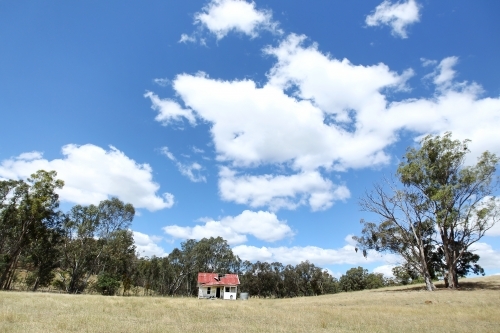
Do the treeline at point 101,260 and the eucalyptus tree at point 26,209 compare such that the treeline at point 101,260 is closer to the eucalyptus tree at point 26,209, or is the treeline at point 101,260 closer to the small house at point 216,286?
the eucalyptus tree at point 26,209

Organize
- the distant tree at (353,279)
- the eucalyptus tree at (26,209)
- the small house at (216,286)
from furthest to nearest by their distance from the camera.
Answer: the distant tree at (353,279), the small house at (216,286), the eucalyptus tree at (26,209)

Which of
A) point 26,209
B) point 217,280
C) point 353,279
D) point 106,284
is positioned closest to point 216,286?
point 217,280

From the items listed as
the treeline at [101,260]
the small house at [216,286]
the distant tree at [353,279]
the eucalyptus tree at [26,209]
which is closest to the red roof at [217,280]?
the small house at [216,286]

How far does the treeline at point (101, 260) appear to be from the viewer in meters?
44.5

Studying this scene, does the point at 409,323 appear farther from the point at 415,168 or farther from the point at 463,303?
the point at 415,168

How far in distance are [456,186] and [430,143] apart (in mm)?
6337

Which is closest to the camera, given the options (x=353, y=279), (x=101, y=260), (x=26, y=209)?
(x=26, y=209)

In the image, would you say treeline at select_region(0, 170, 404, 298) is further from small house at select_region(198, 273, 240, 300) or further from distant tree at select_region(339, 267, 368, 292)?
small house at select_region(198, 273, 240, 300)

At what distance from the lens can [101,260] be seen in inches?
2368

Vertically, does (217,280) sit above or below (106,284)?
above

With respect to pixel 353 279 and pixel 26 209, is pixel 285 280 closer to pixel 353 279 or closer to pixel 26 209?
pixel 353 279

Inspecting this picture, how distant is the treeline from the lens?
146 feet

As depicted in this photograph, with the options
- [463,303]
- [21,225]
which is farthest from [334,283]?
[21,225]

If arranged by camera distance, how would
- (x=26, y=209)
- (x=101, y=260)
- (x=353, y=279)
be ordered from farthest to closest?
(x=353, y=279) → (x=101, y=260) → (x=26, y=209)
